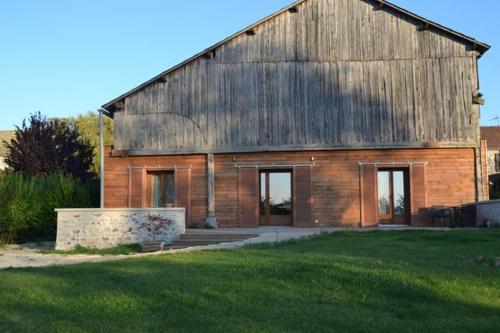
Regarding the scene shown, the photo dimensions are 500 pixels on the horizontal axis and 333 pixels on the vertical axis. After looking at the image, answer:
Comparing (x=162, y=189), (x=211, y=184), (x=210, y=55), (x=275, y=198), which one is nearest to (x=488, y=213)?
(x=275, y=198)

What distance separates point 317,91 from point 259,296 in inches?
608

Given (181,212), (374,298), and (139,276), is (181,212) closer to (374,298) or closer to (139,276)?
(139,276)

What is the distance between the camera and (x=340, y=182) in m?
21.0

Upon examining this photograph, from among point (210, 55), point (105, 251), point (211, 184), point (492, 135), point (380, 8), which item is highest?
point (380, 8)

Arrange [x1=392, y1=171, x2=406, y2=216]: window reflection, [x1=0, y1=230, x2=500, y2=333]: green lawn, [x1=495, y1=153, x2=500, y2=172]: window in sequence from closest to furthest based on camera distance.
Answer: [x1=0, y1=230, x2=500, y2=333]: green lawn
[x1=392, y1=171, x2=406, y2=216]: window reflection
[x1=495, y1=153, x2=500, y2=172]: window

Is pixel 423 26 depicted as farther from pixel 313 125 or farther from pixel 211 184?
pixel 211 184

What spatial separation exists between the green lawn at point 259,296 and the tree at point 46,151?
1947 centimetres

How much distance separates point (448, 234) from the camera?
50.2 ft

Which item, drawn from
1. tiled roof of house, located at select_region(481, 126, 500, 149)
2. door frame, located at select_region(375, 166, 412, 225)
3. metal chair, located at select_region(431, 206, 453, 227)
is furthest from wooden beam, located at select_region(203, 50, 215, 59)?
tiled roof of house, located at select_region(481, 126, 500, 149)

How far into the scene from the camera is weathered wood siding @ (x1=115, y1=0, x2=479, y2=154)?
68.9ft

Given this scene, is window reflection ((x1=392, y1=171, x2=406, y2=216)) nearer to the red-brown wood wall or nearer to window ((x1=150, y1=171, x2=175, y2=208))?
the red-brown wood wall

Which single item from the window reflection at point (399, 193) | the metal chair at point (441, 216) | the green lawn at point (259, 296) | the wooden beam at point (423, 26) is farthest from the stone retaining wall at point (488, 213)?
the green lawn at point (259, 296)

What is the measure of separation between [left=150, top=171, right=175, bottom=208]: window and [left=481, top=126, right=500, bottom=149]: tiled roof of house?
30.3 metres

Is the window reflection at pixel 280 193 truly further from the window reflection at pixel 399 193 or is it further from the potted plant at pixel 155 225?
the potted plant at pixel 155 225
